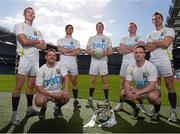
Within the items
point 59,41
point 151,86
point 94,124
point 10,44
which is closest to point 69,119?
point 94,124

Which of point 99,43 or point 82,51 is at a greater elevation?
point 82,51

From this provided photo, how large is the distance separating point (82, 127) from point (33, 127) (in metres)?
0.96

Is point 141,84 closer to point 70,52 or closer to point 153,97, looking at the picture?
point 153,97

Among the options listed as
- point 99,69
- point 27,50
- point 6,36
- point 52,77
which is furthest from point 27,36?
point 6,36

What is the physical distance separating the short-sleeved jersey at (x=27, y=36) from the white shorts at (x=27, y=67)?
0.09 m

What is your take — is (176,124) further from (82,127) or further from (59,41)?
(59,41)

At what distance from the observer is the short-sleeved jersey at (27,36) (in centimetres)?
630

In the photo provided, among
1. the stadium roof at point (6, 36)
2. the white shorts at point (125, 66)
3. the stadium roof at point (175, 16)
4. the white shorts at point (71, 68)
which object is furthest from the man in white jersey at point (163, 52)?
the stadium roof at point (6, 36)

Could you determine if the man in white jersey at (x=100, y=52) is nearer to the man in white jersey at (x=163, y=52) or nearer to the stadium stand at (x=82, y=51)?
the man in white jersey at (x=163, y=52)

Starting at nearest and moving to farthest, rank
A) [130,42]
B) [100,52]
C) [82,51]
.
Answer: [130,42] → [100,52] → [82,51]

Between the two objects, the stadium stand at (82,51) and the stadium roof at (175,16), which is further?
the stadium stand at (82,51)

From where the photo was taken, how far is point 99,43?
8484mm

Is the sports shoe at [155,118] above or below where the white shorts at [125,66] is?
below

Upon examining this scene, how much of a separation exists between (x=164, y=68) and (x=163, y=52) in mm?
384
